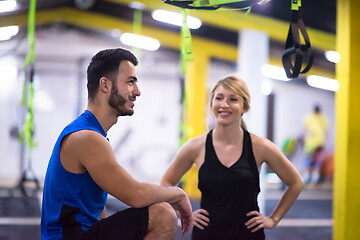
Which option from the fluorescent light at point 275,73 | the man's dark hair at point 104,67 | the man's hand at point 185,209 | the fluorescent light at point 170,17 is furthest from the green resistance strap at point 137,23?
the man's hand at point 185,209

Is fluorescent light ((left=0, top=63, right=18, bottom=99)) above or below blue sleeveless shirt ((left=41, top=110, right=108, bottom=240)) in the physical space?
above

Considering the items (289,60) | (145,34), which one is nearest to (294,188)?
(289,60)

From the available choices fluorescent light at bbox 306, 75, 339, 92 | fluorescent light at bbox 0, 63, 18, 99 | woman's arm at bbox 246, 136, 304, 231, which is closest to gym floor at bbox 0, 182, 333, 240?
woman's arm at bbox 246, 136, 304, 231

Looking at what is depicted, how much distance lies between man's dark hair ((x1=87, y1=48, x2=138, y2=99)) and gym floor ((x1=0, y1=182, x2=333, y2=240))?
294 cm

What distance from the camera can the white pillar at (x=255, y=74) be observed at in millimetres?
5902

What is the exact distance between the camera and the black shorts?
1.77 meters

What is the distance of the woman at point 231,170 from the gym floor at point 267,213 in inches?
93.0

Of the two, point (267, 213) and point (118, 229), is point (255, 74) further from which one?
point (118, 229)

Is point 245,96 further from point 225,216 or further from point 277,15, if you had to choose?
point 277,15

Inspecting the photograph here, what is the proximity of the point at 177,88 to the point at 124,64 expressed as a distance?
8817 mm

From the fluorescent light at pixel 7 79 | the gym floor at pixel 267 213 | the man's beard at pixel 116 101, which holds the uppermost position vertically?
the fluorescent light at pixel 7 79

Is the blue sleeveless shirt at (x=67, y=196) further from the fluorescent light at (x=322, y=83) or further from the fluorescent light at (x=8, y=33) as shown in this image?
the fluorescent light at (x=322, y=83)

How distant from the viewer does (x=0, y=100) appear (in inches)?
388

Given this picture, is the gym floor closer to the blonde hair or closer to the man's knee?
the blonde hair
